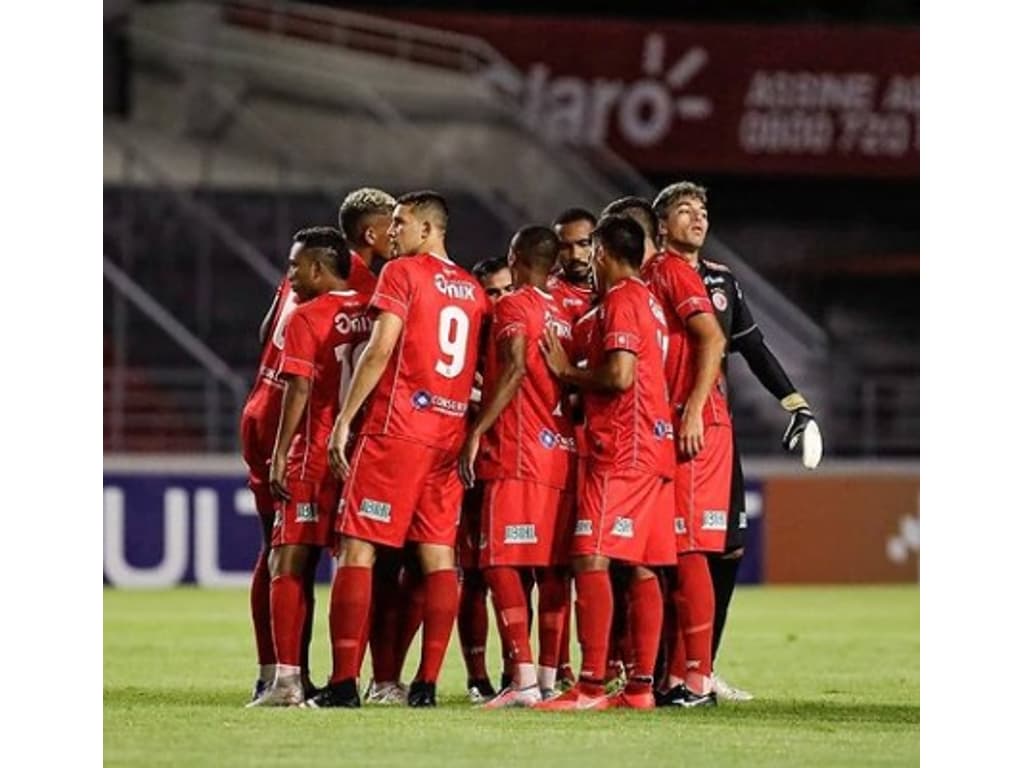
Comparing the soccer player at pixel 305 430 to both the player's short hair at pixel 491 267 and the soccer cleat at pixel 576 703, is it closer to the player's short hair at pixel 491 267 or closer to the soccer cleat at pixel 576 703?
the soccer cleat at pixel 576 703

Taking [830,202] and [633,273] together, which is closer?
[633,273]

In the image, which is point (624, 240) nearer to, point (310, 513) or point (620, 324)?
point (620, 324)

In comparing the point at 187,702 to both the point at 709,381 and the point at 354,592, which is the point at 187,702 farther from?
the point at 709,381

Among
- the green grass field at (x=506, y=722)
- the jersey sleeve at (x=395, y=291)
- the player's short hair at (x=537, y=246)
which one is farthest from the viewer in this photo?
the player's short hair at (x=537, y=246)

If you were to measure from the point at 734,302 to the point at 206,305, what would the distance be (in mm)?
11704

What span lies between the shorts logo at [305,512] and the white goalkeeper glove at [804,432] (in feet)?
5.70

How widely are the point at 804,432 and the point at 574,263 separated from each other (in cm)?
101

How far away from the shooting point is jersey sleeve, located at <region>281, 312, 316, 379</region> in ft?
25.6

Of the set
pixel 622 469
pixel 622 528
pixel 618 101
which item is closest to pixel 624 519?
→ pixel 622 528

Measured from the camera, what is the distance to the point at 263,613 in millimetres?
8188

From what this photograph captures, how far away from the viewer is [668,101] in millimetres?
21719

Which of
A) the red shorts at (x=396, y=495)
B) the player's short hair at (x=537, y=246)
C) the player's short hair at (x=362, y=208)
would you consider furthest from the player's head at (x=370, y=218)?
the red shorts at (x=396, y=495)

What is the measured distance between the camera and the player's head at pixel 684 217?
8234 millimetres
